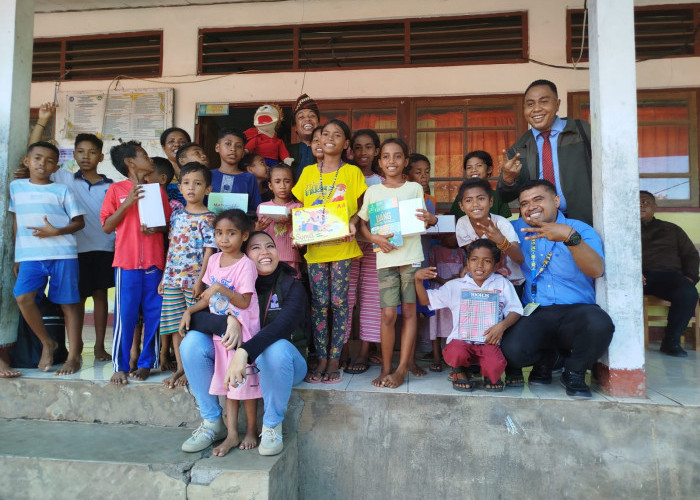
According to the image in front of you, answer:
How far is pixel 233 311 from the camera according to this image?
8.65 feet

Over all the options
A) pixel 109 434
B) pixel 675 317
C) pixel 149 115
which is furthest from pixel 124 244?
pixel 675 317

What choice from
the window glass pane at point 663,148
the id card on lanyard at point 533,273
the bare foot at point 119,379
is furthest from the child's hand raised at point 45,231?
the window glass pane at point 663,148

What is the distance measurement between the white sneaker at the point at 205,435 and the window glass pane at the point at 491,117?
13.4 feet

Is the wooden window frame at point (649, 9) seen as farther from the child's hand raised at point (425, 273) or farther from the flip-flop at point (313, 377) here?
the flip-flop at point (313, 377)

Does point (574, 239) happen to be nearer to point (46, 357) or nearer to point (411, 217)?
point (411, 217)

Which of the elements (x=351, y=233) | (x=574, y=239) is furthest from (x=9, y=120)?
(x=574, y=239)

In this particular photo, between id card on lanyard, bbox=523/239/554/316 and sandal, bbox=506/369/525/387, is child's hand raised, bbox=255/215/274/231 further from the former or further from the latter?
sandal, bbox=506/369/525/387

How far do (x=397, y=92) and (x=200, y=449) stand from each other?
4170 millimetres

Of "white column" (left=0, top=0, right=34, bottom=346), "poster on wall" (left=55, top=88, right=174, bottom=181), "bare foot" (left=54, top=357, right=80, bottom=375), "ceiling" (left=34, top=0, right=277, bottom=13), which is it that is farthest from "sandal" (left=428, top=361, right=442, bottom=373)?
"ceiling" (left=34, top=0, right=277, bottom=13)

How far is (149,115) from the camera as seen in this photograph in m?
5.59

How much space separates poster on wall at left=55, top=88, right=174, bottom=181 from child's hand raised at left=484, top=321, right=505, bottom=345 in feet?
14.4

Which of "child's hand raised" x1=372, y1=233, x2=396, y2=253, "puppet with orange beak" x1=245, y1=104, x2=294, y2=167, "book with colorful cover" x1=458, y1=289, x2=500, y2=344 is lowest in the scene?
"book with colorful cover" x1=458, y1=289, x2=500, y2=344

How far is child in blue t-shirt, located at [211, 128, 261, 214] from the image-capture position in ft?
11.7

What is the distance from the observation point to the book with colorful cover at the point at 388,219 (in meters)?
2.97
